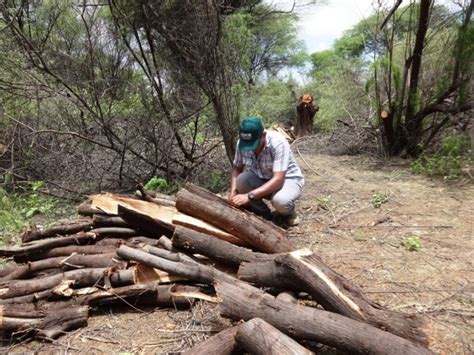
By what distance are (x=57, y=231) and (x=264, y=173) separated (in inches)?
87.1

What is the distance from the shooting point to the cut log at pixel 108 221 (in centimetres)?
386

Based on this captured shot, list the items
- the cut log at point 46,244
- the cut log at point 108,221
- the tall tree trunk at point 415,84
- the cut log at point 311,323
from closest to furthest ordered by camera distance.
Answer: the cut log at point 311,323, the cut log at point 46,244, the cut log at point 108,221, the tall tree trunk at point 415,84

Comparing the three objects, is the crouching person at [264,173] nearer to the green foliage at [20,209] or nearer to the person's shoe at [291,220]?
the person's shoe at [291,220]

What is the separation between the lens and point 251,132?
3996 mm

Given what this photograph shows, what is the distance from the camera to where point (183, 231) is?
10.5ft

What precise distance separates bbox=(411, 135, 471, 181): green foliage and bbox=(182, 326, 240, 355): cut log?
475 cm

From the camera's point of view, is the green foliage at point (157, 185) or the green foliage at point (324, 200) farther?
the green foliage at point (157, 185)

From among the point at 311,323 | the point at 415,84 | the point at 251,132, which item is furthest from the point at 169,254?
the point at 415,84

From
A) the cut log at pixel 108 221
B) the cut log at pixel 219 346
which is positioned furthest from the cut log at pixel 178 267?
the cut log at pixel 108 221

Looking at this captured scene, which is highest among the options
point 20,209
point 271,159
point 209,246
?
point 271,159

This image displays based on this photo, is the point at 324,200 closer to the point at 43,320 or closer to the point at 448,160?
the point at 448,160

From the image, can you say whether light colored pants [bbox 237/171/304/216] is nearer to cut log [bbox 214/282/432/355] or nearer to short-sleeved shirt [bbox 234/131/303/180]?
short-sleeved shirt [bbox 234/131/303/180]

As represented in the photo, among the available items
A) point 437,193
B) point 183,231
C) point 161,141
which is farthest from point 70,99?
point 437,193

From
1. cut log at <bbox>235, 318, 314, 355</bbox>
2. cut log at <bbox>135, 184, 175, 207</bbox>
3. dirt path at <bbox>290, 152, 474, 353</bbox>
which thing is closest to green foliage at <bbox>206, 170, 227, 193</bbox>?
dirt path at <bbox>290, 152, 474, 353</bbox>
